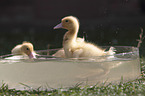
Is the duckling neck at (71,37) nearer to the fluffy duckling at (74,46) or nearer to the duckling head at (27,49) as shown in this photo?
the fluffy duckling at (74,46)

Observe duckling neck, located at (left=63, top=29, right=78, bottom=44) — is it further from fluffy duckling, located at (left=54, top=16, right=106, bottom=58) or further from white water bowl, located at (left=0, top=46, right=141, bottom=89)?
white water bowl, located at (left=0, top=46, right=141, bottom=89)

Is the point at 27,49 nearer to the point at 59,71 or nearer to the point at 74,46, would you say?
the point at 74,46

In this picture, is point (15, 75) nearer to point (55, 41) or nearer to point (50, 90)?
point (50, 90)

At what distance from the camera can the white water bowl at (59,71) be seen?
1.62 meters

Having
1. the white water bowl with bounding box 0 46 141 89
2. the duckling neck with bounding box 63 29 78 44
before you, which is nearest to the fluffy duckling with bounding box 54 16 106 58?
the duckling neck with bounding box 63 29 78 44

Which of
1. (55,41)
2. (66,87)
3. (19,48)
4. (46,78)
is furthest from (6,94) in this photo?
(55,41)

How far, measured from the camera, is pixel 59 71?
1619 millimetres

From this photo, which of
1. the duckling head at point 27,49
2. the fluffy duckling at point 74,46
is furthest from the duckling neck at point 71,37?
the duckling head at point 27,49

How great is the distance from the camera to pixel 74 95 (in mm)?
1494

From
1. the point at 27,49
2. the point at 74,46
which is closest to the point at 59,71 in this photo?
the point at 74,46

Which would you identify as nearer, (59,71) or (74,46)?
(59,71)

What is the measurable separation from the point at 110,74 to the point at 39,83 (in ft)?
1.50

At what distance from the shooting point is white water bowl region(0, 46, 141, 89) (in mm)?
1624

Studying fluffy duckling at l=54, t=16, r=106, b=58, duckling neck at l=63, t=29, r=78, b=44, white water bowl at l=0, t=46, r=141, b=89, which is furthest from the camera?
duckling neck at l=63, t=29, r=78, b=44
